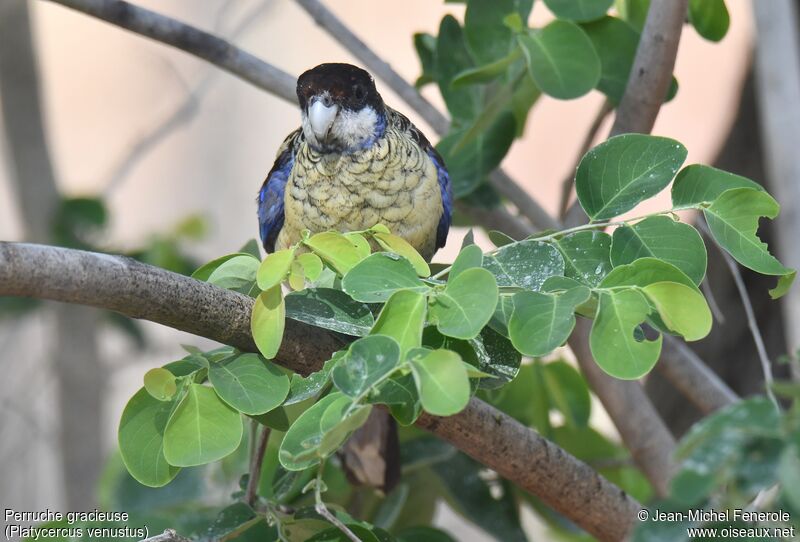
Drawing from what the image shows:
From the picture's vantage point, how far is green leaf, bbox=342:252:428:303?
3.75 ft

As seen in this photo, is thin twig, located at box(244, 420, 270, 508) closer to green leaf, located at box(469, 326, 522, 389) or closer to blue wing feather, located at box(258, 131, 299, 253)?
green leaf, located at box(469, 326, 522, 389)

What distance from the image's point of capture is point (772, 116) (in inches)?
86.5

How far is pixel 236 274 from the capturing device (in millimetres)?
1369

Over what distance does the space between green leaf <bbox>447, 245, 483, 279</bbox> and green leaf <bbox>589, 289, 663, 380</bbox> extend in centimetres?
15

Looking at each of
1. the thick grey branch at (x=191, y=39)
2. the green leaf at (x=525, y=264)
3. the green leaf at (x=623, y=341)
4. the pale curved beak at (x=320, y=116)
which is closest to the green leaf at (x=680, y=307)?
the green leaf at (x=623, y=341)

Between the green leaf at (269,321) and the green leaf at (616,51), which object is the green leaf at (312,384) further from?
the green leaf at (616,51)

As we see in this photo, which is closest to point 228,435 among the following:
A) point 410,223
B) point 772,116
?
point 410,223

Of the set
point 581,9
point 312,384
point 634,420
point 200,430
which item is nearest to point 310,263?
point 312,384

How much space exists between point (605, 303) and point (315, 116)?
2.71ft

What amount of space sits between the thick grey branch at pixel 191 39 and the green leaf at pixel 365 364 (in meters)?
1.04

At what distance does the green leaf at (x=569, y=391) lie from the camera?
2.15 metres

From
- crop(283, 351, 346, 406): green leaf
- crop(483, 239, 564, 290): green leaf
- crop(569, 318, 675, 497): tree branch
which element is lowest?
crop(569, 318, 675, 497): tree branch

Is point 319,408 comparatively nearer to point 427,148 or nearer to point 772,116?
point 427,148

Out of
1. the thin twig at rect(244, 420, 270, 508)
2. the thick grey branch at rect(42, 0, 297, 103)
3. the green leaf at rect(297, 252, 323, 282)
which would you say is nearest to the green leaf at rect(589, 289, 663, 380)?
the green leaf at rect(297, 252, 323, 282)
